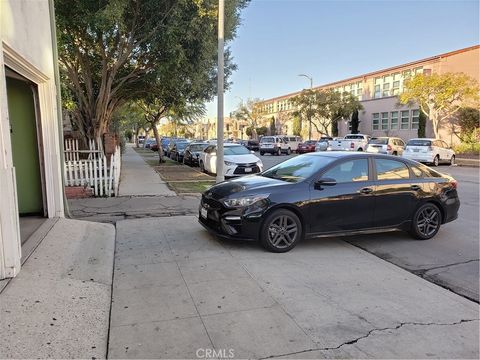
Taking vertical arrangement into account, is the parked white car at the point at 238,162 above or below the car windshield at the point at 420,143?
below

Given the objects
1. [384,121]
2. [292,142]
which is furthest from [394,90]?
[292,142]

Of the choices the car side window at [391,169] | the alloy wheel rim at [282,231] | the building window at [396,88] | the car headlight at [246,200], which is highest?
the building window at [396,88]

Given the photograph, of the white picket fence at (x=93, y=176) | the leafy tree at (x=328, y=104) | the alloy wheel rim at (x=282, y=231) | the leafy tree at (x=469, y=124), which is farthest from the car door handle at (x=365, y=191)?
the leafy tree at (x=328, y=104)

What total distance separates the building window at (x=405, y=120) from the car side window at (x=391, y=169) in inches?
1399

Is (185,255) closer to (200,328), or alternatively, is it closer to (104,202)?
(200,328)

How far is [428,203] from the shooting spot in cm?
687

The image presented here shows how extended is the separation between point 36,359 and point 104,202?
7.21 metres

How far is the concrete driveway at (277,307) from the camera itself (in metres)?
3.35

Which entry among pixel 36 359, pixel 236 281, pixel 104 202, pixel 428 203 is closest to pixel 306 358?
pixel 236 281

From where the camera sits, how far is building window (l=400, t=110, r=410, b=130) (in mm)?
39312

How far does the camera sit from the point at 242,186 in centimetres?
618

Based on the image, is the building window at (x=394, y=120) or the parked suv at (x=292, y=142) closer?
the parked suv at (x=292, y=142)

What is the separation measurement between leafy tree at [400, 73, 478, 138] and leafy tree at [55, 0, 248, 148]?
20.7 meters

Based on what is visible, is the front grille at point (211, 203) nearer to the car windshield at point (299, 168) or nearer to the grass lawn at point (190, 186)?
the car windshield at point (299, 168)
